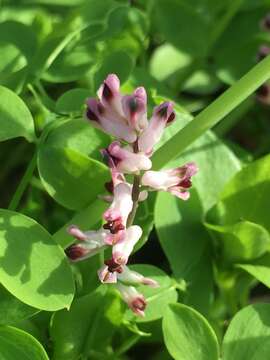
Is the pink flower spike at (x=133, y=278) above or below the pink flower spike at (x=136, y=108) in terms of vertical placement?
below

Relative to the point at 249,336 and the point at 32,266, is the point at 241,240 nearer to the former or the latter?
the point at 249,336

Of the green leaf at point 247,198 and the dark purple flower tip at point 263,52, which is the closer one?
the green leaf at point 247,198

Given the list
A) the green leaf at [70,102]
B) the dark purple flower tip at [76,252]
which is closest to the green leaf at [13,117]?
the green leaf at [70,102]

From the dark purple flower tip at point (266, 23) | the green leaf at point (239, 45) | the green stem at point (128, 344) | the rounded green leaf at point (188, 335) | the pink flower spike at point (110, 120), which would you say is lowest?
the green stem at point (128, 344)

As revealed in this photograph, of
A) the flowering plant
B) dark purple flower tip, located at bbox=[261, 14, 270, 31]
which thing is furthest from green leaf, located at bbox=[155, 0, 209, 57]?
dark purple flower tip, located at bbox=[261, 14, 270, 31]

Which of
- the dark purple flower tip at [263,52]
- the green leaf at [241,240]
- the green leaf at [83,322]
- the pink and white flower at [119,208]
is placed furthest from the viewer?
the dark purple flower tip at [263,52]

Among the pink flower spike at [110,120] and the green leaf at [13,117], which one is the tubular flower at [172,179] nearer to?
the pink flower spike at [110,120]

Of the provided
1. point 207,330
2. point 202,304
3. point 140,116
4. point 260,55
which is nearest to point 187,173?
point 140,116
